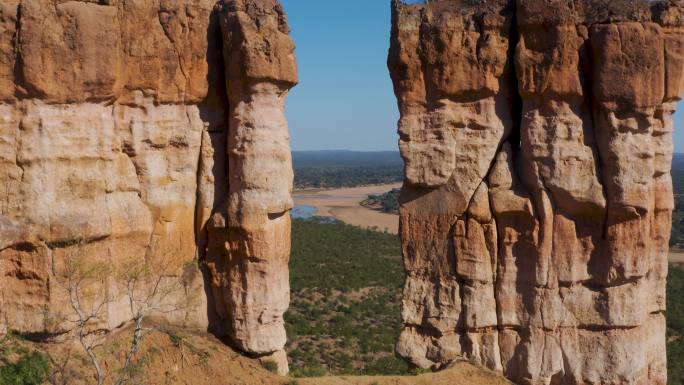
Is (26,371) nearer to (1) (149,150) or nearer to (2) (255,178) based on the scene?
(1) (149,150)

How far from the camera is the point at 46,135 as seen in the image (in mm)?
13375

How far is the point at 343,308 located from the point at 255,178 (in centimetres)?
1842

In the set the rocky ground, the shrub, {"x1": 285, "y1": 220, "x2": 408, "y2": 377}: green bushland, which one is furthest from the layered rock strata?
{"x1": 285, "y1": 220, "x2": 408, "y2": 377}: green bushland

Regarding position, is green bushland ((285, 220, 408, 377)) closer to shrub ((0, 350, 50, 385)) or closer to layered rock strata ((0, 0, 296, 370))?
layered rock strata ((0, 0, 296, 370))

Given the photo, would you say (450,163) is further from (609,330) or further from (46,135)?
(46,135)

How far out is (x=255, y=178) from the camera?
15484 mm

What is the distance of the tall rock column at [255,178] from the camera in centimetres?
1535

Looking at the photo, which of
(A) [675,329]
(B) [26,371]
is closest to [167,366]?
(B) [26,371]

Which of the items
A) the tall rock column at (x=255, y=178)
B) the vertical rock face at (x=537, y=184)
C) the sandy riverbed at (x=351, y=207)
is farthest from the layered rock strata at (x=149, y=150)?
the sandy riverbed at (x=351, y=207)

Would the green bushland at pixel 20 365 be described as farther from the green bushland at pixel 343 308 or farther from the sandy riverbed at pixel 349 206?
the sandy riverbed at pixel 349 206

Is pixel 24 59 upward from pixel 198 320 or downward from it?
upward

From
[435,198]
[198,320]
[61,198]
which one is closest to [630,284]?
[435,198]

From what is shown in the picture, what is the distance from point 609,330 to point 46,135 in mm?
12431

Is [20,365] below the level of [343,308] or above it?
above
